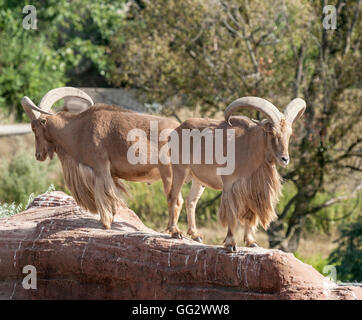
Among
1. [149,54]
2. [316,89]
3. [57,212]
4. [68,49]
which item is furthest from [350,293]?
[68,49]

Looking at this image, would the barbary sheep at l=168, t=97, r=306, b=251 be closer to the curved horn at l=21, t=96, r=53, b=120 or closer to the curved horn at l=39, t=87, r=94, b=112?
the curved horn at l=39, t=87, r=94, b=112

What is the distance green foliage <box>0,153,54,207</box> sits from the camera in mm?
17719

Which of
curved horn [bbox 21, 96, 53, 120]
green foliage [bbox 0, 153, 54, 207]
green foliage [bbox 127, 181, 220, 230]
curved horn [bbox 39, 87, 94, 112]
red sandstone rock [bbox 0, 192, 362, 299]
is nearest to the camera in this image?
red sandstone rock [bbox 0, 192, 362, 299]

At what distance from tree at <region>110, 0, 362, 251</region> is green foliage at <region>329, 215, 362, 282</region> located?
0.87 meters

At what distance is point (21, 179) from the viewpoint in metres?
17.9

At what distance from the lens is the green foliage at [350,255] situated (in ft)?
47.3

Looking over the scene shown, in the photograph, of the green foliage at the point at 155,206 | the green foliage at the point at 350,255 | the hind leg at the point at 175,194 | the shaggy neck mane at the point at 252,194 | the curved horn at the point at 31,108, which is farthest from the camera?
the green foliage at the point at 155,206

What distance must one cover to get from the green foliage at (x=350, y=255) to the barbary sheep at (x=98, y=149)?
6881 mm

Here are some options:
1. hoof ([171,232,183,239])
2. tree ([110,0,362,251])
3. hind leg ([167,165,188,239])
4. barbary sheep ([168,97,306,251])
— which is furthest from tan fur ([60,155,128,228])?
tree ([110,0,362,251])

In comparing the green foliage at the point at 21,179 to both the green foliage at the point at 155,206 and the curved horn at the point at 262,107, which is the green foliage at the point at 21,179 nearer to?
the green foliage at the point at 155,206

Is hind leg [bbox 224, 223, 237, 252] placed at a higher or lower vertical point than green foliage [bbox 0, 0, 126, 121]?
lower

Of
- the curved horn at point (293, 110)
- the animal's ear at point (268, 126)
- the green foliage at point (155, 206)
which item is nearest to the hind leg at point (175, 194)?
the animal's ear at point (268, 126)

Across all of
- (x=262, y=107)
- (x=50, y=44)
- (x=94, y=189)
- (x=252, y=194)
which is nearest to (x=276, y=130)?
(x=262, y=107)
